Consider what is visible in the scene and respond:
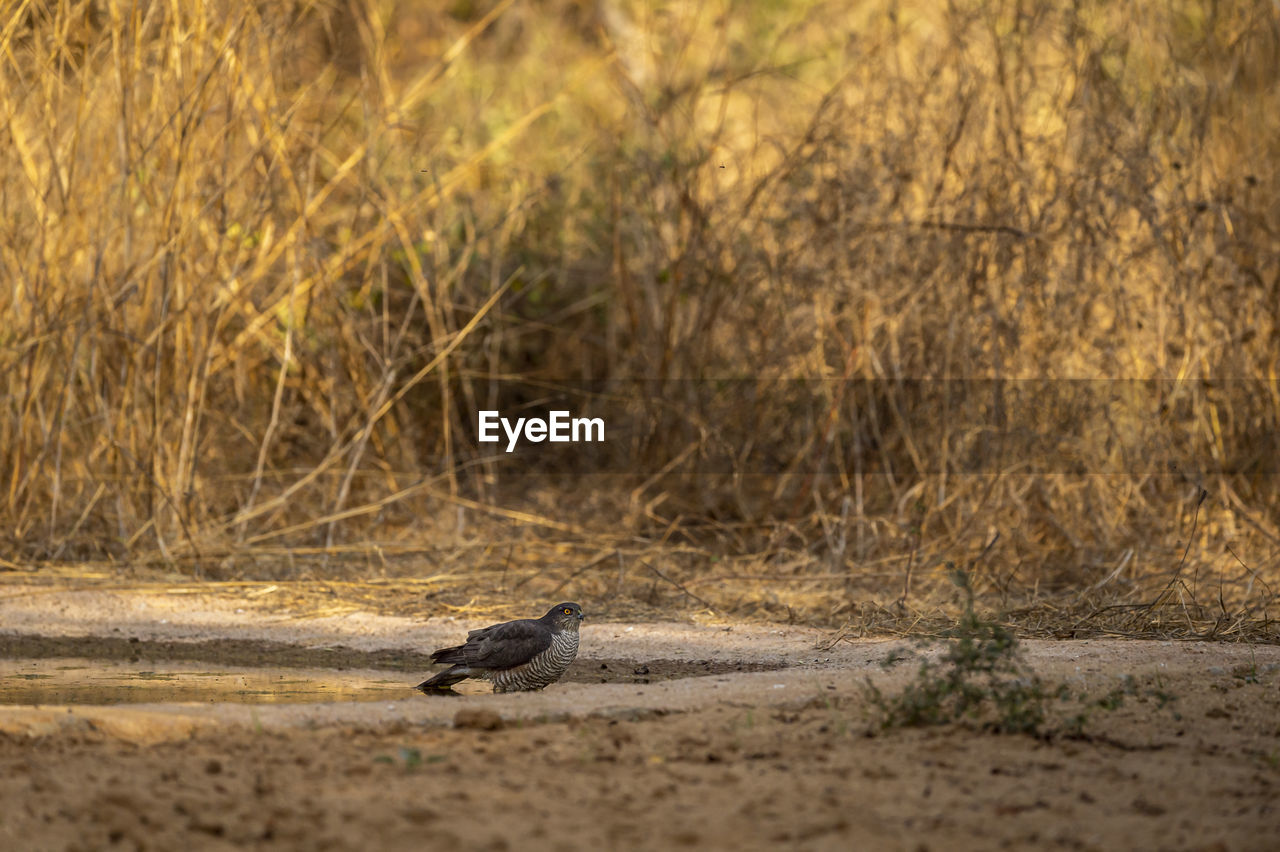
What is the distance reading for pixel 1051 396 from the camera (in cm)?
750

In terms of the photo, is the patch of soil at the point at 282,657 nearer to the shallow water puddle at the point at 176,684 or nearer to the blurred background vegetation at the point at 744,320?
the shallow water puddle at the point at 176,684

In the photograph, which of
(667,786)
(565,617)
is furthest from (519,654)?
(667,786)

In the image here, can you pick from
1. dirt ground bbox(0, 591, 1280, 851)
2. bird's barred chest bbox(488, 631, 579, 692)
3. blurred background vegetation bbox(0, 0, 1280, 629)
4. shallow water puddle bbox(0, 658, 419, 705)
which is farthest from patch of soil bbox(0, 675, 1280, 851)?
blurred background vegetation bbox(0, 0, 1280, 629)

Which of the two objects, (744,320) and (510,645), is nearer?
(510,645)

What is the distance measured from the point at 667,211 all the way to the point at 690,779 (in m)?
5.38

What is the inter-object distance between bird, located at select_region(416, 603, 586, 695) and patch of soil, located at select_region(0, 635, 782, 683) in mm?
375

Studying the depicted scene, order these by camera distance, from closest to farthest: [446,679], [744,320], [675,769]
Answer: [675,769] < [446,679] < [744,320]

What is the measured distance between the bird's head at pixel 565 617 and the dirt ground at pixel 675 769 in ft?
1.31

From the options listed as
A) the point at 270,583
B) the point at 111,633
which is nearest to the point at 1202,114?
the point at 270,583

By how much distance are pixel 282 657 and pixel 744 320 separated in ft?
12.1

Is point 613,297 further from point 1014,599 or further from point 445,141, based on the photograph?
point 1014,599

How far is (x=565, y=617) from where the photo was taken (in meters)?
5.09

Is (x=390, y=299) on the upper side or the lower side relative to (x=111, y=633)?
upper

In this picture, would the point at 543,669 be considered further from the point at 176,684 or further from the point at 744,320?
the point at 744,320
